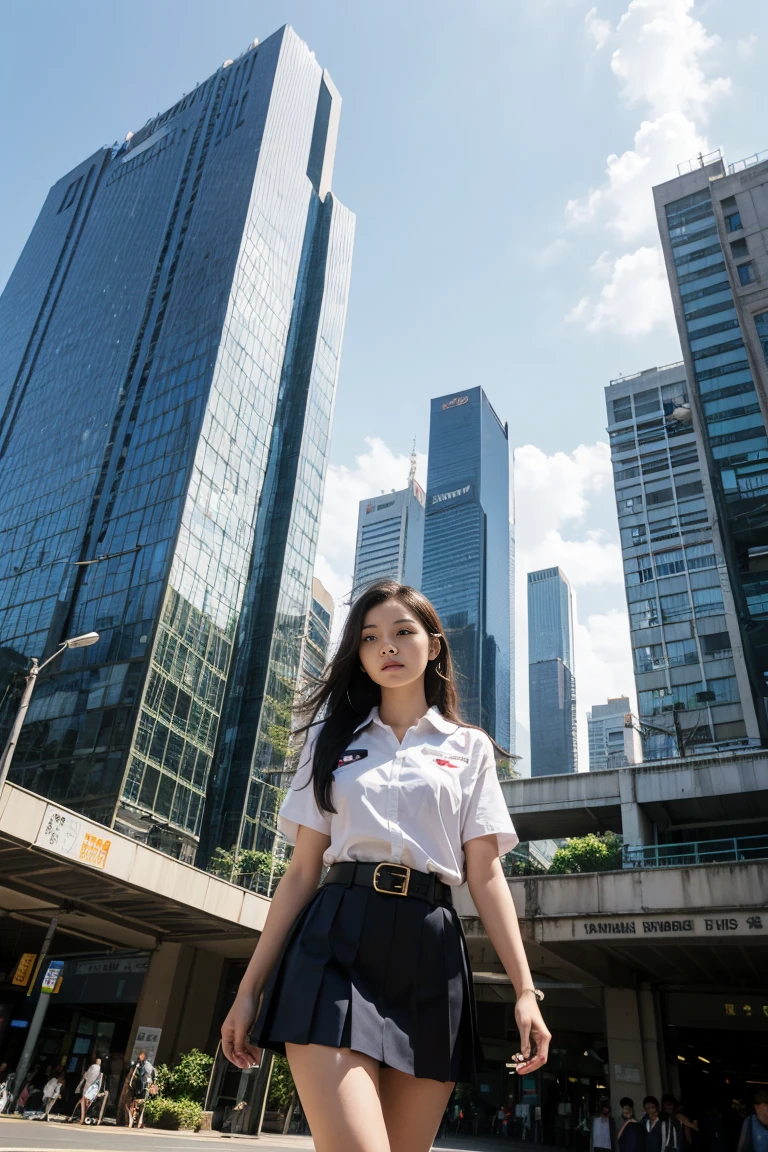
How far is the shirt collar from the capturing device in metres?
2.58

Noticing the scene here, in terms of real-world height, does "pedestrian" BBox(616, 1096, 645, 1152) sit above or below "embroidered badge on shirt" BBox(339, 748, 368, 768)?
below

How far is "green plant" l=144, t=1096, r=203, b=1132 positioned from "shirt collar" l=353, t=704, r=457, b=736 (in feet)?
55.5

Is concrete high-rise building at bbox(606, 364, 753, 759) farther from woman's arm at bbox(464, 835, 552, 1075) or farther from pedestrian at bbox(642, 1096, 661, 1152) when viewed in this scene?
woman's arm at bbox(464, 835, 552, 1075)

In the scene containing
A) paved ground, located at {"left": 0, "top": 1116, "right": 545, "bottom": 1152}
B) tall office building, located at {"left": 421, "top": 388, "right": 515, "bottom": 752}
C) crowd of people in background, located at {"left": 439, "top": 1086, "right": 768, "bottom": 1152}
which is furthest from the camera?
tall office building, located at {"left": 421, "top": 388, "right": 515, "bottom": 752}

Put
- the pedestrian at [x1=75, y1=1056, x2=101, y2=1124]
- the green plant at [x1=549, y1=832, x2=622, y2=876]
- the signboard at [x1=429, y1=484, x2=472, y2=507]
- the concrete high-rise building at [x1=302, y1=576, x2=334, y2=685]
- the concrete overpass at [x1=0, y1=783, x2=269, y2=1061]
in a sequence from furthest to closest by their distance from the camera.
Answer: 1. the signboard at [x1=429, y1=484, x2=472, y2=507]
2. the concrete high-rise building at [x1=302, y1=576, x2=334, y2=685]
3. the green plant at [x1=549, y1=832, x2=622, y2=876]
4. the pedestrian at [x1=75, y1=1056, x2=101, y2=1124]
5. the concrete overpass at [x1=0, y1=783, x2=269, y2=1061]

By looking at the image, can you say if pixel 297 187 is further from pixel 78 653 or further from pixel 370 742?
pixel 370 742

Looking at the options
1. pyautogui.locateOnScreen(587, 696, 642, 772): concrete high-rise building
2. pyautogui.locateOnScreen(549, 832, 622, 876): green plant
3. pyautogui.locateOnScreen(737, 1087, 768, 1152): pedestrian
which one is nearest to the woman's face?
pyautogui.locateOnScreen(737, 1087, 768, 1152): pedestrian

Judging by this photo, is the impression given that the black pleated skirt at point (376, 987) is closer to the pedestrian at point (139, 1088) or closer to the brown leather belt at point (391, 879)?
the brown leather belt at point (391, 879)

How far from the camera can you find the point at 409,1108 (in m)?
1.96

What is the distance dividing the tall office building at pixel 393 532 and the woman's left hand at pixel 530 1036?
149882 millimetres

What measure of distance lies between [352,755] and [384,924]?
0.55 metres

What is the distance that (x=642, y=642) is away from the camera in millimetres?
64062

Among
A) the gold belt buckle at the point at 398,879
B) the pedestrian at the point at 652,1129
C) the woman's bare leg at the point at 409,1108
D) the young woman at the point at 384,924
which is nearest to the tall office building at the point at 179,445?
the pedestrian at the point at 652,1129

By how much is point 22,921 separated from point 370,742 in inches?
869
